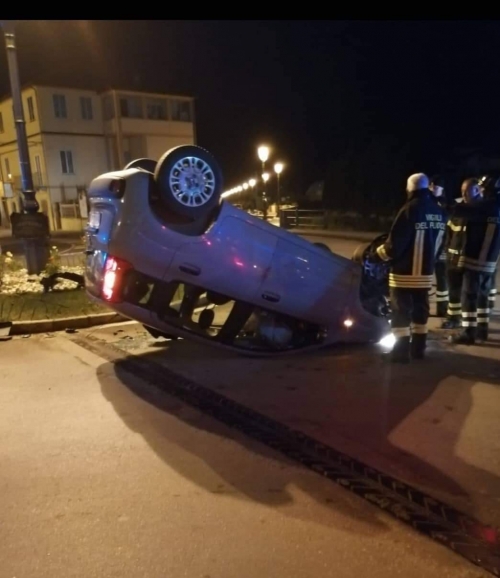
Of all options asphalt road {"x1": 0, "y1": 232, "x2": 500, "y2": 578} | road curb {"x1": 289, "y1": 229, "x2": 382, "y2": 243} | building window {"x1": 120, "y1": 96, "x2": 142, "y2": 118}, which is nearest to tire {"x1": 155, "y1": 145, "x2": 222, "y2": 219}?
asphalt road {"x1": 0, "y1": 232, "x2": 500, "y2": 578}

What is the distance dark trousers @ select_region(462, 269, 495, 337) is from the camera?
631 centimetres

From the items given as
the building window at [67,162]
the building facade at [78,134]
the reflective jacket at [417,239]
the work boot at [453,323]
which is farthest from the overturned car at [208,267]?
the building window at [67,162]

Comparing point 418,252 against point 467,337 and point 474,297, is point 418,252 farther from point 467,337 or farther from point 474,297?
point 467,337

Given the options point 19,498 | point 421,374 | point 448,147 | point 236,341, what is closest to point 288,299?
point 236,341

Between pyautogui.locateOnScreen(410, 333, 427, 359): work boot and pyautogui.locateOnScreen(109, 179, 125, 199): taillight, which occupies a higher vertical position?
pyautogui.locateOnScreen(109, 179, 125, 199): taillight

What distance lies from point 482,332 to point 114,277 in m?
4.18

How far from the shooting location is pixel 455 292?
7.01 meters

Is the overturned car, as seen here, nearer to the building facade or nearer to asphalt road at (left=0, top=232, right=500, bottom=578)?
asphalt road at (left=0, top=232, right=500, bottom=578)

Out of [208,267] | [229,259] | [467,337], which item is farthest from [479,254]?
[208,267]

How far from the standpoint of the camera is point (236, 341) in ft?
19.5

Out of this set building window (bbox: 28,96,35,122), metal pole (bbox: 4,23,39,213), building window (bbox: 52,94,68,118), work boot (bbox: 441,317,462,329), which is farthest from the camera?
building window (bbox: 52,94,68,118)

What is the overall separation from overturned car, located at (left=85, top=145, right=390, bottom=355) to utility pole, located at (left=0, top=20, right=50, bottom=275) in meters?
5.71

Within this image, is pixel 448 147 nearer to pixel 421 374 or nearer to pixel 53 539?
pixel 421 374

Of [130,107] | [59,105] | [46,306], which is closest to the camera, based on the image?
[46,306]
